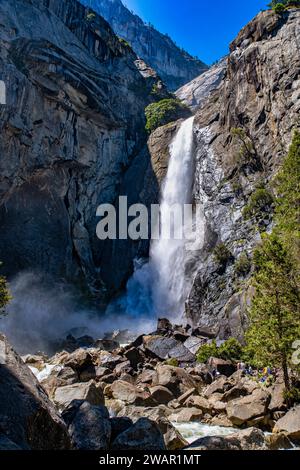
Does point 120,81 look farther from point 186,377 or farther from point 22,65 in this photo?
point 186,377

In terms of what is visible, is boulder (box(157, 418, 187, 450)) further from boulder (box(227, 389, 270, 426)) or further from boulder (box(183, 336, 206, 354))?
boulder (box(183, 336, 206, 354))

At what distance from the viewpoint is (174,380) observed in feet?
58.9

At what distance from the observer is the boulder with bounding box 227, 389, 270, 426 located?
44.4 ft

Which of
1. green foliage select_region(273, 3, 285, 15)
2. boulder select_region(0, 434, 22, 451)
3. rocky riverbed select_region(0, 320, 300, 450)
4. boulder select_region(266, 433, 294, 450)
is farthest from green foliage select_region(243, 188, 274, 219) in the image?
boulder select_region(0, 434, 22, 451)

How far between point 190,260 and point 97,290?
13.0 m

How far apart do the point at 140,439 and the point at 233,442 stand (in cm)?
214

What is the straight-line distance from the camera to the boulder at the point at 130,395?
16062 millimetres

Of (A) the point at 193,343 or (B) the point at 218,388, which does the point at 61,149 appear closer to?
(A) the point at 193,343

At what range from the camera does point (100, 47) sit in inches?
2154

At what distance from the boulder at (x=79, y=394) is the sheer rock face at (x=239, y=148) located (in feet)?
41.0

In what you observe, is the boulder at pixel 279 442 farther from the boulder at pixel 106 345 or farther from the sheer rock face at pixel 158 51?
the sheer rock face at pixel 158 51

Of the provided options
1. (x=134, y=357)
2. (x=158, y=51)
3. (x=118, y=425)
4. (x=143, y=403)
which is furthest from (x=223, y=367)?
(x=158, y=51)

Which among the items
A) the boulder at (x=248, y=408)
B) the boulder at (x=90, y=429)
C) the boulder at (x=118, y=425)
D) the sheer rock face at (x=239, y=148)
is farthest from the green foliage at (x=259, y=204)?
the boulder at (x=90, y=429)
